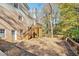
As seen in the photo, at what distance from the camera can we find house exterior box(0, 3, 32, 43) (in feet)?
5.30

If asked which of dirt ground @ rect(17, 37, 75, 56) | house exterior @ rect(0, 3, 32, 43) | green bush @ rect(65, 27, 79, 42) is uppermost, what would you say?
house exterior @ rect(0, 3, 32, 43)

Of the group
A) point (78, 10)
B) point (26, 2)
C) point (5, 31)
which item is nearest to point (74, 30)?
point (78, 10)

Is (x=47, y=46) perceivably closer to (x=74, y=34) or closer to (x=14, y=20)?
(x=74, y=34)

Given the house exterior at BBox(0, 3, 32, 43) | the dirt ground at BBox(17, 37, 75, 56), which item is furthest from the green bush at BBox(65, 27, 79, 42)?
the house exterior at BBox(0, 3, 32, 43)

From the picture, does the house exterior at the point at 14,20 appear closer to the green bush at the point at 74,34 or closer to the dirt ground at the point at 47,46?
the dirt ground at the point at 47,46

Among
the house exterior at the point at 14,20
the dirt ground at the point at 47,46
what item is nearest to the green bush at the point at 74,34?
the dirt ground at the point at 47,46

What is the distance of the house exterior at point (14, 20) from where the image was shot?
1616mm

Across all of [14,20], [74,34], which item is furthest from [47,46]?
[14,20]

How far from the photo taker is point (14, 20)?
1.63 metres

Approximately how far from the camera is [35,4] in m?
1.62

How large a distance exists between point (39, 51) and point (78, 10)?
52cm

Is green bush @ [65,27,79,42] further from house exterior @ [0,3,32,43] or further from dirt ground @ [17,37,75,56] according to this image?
house exterior @ [0,3,32,43]

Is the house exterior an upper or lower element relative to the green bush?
upper

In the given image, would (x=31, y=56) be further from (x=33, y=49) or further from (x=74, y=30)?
(x=74, y=30)
